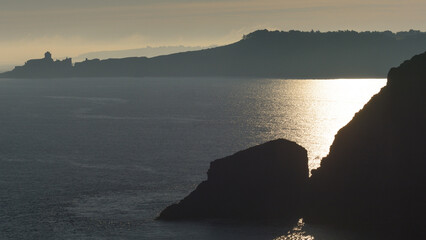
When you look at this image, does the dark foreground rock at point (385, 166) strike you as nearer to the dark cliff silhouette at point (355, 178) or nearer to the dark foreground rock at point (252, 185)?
the dark cliff silhouette at point (355, 178)

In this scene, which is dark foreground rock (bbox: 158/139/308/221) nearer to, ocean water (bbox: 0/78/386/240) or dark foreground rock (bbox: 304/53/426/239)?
ocean water (bbox: 0/78/386/240)

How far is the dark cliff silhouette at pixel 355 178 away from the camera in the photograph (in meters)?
65.8

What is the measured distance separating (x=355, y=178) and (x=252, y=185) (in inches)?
480

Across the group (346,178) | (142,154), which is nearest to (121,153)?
(142,154)

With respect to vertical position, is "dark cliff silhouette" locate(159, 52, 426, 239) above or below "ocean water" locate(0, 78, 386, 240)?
above

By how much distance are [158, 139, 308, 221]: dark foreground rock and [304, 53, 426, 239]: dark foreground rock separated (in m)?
3.58

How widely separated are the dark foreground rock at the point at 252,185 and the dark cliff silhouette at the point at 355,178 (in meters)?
0.11

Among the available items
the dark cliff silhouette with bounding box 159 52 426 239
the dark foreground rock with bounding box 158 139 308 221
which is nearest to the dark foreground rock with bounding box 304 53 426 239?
the dark cliff silhouette with bounding box 159 52 426 239

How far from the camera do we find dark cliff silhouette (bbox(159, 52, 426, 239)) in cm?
6581

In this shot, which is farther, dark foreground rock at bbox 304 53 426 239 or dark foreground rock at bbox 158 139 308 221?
dark foreground rock at bbox 158 139 308 221

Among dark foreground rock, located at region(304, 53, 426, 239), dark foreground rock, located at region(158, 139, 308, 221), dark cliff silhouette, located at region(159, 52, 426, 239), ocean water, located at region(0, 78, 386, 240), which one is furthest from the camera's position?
dark foreground rock, located at region(158, 139, 308, 221)

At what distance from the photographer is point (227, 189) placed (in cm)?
7588

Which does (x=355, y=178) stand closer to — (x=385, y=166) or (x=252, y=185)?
(x=385, y=166)

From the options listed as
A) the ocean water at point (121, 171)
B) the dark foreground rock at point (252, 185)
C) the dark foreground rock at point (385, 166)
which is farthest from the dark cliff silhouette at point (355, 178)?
the ocean water at point (121, 171)
